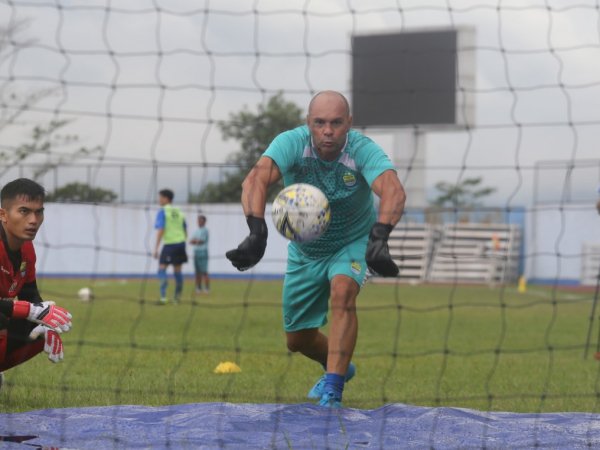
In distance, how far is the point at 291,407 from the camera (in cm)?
524

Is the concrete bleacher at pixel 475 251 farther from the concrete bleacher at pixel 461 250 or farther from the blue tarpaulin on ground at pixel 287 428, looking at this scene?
the blue tarpaulin on ground at pixel 287 428

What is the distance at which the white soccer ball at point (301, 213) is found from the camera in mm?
5336

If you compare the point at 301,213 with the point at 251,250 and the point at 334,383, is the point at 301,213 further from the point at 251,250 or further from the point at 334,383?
the point at 334,383

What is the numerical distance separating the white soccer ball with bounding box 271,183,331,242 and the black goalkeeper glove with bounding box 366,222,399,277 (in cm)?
32

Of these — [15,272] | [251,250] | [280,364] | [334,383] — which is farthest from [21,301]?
[280,364]

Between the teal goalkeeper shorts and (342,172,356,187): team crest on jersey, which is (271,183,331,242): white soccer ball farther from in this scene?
the teal goalkeeper shorts

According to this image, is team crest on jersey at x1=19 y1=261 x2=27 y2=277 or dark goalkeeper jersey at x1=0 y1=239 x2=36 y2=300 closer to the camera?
dark goalkeeper jersey at x1=0 y1=239 x2=36 y2=300

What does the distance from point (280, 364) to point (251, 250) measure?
3660 mm

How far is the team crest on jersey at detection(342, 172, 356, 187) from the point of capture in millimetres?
5801

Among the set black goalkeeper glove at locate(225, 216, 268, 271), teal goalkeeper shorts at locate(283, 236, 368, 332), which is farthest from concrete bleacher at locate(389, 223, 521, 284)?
black goalkeeper glove at locate(225, 216, 268, 271)

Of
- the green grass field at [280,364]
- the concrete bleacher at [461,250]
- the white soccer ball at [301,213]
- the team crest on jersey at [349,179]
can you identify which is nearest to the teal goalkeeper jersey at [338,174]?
the team crest on jersey at [349,179]

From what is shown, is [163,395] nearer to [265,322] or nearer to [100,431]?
[100,431]

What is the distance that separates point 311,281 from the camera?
6.05 m

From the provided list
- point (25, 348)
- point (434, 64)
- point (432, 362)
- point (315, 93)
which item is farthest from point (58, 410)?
point (434, 64)
